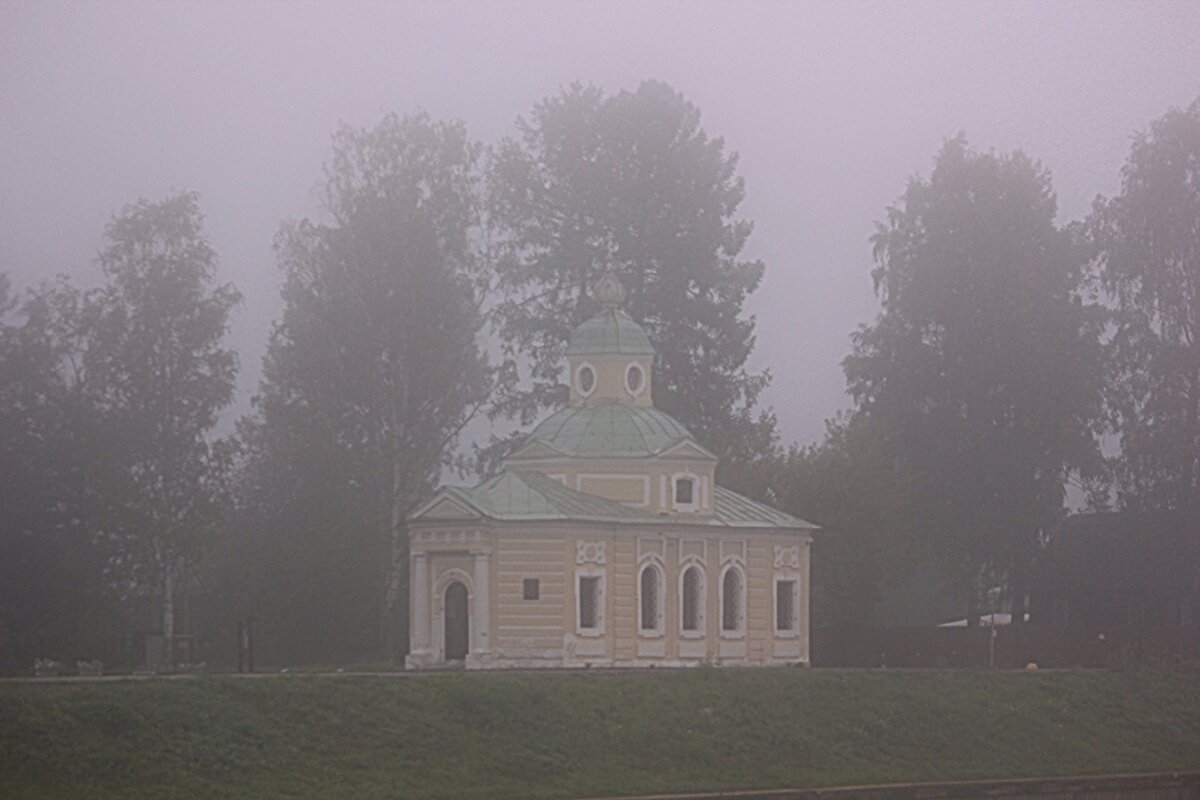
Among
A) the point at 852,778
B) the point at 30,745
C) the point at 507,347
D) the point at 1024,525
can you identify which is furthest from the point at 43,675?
the point at 1024,525

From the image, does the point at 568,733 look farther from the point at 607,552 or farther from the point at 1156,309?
the point at 1156,309

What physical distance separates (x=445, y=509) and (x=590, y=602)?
12.8 feet

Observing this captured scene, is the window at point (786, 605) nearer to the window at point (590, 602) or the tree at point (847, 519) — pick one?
the window at point (590, 602)

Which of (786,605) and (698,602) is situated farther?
(786,605)

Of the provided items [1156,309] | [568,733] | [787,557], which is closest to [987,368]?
[1156,309]

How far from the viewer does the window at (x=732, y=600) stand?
178ft

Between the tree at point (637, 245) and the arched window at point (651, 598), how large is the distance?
16.1 m

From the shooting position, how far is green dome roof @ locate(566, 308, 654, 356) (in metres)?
56.0

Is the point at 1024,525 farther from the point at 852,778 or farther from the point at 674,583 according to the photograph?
the point at 852,778

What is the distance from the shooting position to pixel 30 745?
33.8 meters

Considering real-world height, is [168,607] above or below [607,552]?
below

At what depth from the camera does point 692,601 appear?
53.5 m

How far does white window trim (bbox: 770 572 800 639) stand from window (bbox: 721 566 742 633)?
1.13 m

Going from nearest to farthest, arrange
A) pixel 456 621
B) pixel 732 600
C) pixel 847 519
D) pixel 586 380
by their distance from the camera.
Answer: pixel 456 621
pixel 732 600
pixel 586 380
pixel 847 519
